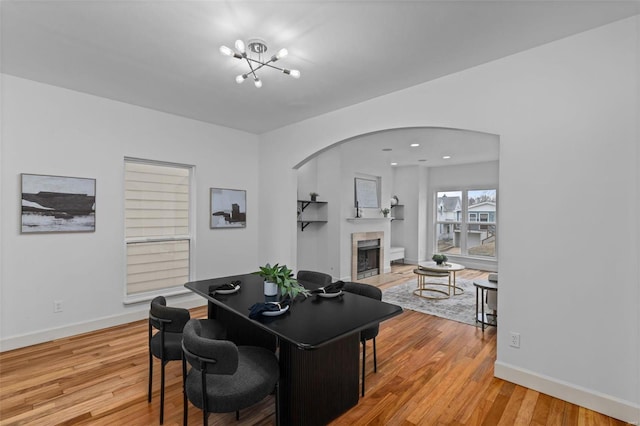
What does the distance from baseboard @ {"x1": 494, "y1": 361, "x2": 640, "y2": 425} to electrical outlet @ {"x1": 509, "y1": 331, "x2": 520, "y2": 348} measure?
188 millimetres

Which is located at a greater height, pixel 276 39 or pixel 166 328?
pixel 276 39

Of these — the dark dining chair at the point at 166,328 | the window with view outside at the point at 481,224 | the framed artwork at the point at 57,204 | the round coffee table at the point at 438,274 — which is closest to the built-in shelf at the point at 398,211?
the window with view outside at the point at 481,224

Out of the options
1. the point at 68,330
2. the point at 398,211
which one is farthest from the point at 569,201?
the point at 398,211

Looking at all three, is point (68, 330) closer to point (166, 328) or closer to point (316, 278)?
point (166, 328)

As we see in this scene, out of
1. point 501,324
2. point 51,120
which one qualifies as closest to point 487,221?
point 501,324

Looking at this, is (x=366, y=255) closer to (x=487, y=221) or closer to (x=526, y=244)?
(x=487, y=221)

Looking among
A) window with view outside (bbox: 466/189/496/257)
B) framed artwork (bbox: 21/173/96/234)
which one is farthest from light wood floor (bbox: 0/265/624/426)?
window with view outside (bbox: 466/189/496/257)

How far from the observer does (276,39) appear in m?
2.41

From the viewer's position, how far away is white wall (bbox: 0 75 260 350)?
3.17m

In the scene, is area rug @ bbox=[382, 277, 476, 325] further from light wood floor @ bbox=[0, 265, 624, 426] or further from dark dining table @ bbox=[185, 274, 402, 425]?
dark dining table @ bbox=[185, 274, 402, 425]

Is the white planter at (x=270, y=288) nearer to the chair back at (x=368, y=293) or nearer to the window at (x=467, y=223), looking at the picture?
the chair back at (x=368, y=293)

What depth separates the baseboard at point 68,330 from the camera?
3174 mm

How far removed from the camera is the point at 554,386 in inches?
95.3

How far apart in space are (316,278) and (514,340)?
190cm
